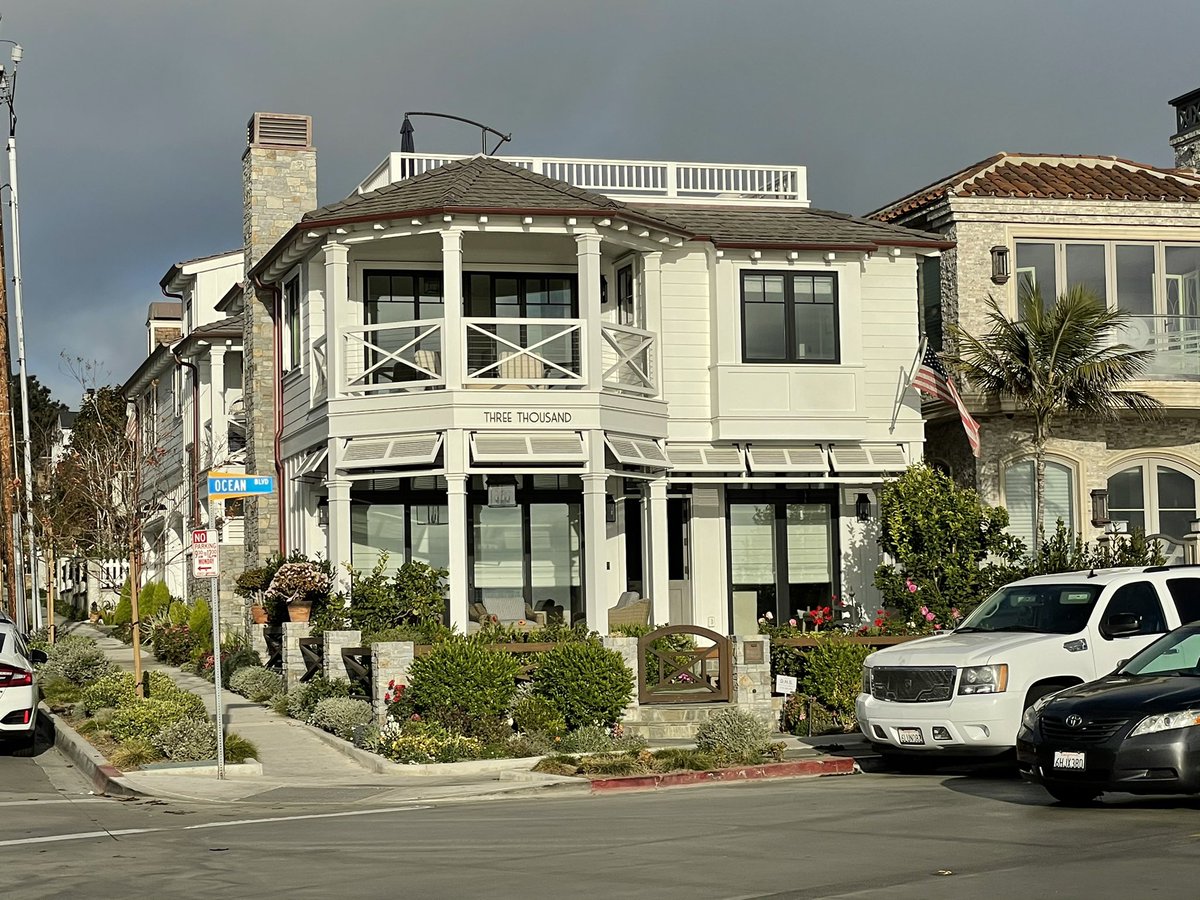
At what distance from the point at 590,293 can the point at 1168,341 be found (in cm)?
1071

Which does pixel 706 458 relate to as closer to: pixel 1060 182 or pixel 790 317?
pixel 790 317

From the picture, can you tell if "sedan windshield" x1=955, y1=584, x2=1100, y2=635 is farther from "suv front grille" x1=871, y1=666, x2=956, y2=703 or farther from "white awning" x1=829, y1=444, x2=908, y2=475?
"white awning" x1=829, y1=444, x2=908, y2=475

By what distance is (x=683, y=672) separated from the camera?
63.2ft

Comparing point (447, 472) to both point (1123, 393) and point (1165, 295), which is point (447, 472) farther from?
point (1165, 295)

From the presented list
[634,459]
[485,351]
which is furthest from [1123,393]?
[485,351]

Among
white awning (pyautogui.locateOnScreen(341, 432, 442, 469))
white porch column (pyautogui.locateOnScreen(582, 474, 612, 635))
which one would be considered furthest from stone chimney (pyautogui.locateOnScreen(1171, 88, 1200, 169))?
white awning (pyautogui.locateOnScreen(341, 432, 442, 469))

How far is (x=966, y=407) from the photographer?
85.2 ft

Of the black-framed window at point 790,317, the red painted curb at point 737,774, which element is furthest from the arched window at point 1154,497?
the red painted curb at point 737,774

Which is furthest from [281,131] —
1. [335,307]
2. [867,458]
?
[867,458]

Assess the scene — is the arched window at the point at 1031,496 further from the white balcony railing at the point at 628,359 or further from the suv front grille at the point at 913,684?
the suv front grille at the point at 913,684

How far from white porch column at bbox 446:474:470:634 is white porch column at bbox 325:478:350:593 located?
1.85m

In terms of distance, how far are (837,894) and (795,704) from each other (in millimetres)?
10399

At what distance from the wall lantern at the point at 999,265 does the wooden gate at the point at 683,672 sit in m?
10.3

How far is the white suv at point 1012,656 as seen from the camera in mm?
14422
